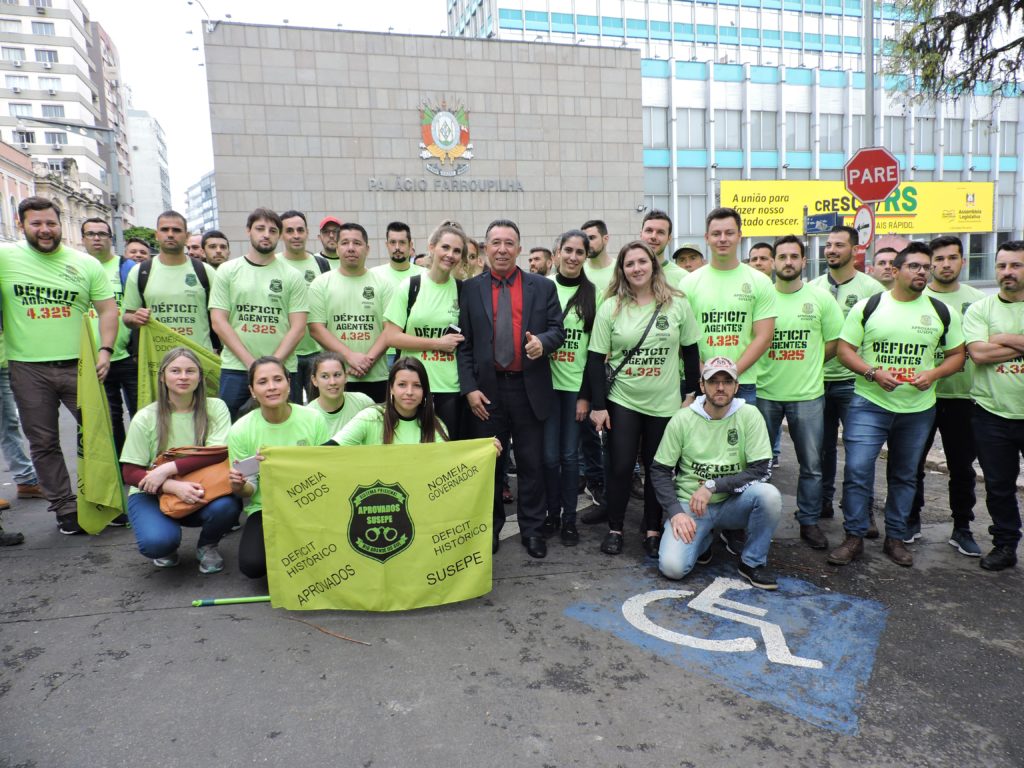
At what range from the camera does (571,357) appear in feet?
16.0

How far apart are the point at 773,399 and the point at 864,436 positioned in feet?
2.18

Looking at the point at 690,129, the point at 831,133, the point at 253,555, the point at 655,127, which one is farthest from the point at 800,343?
the point at 831,133

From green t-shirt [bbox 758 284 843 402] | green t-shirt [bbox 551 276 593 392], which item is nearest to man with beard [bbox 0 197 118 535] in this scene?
green t-shirt [bbox 551 276 593 392]

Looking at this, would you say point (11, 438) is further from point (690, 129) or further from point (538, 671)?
point (690, 129)

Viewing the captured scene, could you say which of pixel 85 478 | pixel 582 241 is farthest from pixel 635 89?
pixel 85 478

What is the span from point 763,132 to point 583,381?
134 ft

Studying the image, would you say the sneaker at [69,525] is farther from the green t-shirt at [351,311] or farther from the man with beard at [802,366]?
the man with beard at [802,366]

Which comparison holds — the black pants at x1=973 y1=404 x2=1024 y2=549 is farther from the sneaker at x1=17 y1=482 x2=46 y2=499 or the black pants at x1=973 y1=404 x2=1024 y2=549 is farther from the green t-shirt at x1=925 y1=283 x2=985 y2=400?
the sneaker at x1=17 y1=482 x2=46 y2=499

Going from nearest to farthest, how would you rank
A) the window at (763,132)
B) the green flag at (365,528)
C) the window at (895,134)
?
the green flag at (365,528), the window at (763,132), the window at (895,134)

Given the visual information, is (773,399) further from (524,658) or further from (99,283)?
(99,283)

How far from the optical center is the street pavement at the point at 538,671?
2.54m

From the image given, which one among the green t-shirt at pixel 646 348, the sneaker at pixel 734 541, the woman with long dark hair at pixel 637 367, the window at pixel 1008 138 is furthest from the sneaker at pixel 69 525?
the window at pixel 1008 138

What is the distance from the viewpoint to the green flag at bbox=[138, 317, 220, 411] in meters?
5.13

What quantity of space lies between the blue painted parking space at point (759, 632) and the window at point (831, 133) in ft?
142
